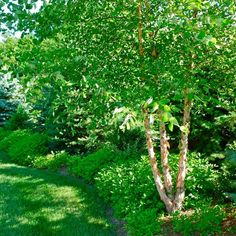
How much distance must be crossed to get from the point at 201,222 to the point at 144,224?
3.32ft

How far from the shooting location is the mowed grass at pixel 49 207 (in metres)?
7.33

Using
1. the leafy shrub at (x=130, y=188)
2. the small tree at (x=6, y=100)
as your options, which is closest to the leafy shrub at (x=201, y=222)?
the leafy shrub at (x=130, y=188)

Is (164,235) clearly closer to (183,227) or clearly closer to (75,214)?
(183,227)

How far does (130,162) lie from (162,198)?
275 cm

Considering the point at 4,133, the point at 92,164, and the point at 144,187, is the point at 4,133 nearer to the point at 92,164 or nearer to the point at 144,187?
the point at 92,164

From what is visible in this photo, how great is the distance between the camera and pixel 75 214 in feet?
27.0

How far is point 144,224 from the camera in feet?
22.1

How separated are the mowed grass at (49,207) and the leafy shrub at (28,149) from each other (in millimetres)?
3465

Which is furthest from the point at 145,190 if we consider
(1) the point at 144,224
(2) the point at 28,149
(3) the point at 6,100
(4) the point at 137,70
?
(3) the point at 6,100

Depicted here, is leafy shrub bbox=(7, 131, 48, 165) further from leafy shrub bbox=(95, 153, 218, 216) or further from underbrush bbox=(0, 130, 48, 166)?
leafy shrub bbox=(95, 153, 218, 216)

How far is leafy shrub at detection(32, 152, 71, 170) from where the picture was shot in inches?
541

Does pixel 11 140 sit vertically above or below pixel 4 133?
below

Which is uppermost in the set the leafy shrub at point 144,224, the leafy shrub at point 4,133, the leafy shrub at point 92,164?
the leafy shrub at point 4,133

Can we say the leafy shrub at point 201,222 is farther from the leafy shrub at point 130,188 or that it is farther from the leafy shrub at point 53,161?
the leafy shrub at point 53,161
